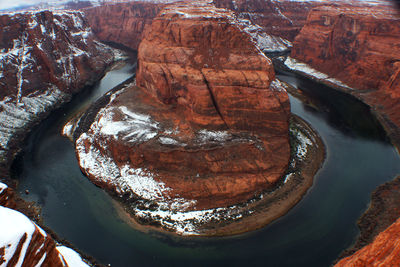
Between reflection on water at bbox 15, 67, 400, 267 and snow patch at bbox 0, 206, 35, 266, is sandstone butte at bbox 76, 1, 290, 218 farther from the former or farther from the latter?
snow patch at bbox 0, 206, 35, 266

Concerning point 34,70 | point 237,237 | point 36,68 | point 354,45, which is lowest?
point 237,237

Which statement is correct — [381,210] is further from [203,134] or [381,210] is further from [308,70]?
[308,70]

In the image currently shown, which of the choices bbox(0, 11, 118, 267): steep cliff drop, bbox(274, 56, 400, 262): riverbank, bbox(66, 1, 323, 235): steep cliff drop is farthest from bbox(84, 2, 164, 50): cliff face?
bbox(274, 56, 400, 262): riverbank

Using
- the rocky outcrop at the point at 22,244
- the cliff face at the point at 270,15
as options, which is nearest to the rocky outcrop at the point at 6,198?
the rocky outcrop at the point at 22,244

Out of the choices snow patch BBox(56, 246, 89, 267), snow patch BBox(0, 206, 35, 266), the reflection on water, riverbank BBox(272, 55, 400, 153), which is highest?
snow patch BBox(0, 206, 35, 266)

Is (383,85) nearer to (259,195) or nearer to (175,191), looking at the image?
(259,195)

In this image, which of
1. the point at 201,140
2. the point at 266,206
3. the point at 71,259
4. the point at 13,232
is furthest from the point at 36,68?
the point at 266,206

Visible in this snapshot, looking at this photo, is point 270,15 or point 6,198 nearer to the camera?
point 6,198

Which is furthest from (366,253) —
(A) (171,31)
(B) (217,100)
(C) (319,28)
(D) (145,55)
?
(C) (319,28)
